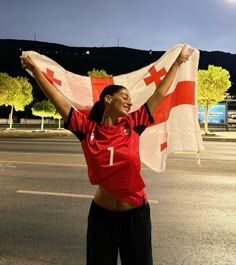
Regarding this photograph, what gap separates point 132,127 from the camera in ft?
8.69

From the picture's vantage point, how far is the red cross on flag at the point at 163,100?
10.7ft

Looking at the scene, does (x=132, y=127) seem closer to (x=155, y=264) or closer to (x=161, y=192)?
(x=155, y=264)

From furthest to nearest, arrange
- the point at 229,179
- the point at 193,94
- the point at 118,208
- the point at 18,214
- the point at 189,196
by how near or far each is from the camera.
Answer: the point at 229,179 → the point at 189,196 → the point at 18,214 → the point at 193,94 → the point at 118,208

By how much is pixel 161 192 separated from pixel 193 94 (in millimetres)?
4791

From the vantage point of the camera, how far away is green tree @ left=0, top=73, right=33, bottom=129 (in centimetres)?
3331

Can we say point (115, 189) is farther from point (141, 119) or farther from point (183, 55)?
point (183, 55)

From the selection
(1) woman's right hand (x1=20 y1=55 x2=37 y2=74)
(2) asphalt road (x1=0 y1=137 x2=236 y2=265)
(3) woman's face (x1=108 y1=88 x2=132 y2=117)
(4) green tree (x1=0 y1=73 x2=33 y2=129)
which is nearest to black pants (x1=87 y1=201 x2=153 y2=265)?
(3) woman's face (x1=108 y1=88 x2=132 y2=117)

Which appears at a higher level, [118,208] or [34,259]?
[118,208]

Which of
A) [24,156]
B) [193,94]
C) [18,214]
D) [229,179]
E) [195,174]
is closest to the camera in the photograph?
[193,94]

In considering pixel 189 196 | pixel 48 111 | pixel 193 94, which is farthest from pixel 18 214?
pixel 48 111

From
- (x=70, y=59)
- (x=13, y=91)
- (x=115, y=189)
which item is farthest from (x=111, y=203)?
(x=70, y=59)

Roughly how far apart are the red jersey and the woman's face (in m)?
0.08

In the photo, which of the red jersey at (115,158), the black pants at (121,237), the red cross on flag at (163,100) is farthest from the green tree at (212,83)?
the black pants at (121,237)

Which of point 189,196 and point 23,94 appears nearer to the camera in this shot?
point 189,196
